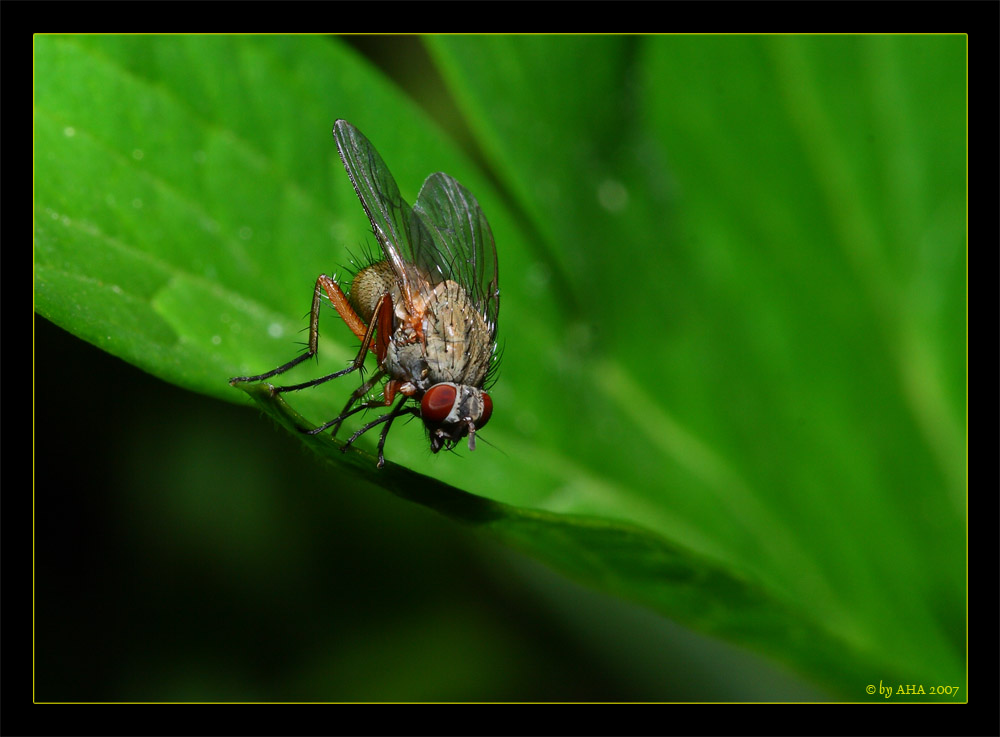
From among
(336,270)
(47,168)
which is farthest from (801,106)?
(47,168)

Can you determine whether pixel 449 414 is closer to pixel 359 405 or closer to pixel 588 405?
pixel 359 405

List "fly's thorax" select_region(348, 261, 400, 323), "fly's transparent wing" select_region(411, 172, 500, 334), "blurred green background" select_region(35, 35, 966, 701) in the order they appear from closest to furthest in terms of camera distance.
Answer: "blurred green background" select_region(35, 35, 966, 701), "fly's thorax" select_region(348, 261, 400, 323), "fly's transparent wing" select_region(411, 172, 500, 334)

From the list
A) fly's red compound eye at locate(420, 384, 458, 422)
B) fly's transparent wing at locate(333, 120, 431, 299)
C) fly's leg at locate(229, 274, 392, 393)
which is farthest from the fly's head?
fly's transparent wing at locate(333, 120, 431, 299)

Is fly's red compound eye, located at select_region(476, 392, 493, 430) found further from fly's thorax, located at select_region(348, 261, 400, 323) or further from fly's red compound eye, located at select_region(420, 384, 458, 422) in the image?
fly's thorax, located at select_region(348, 261, 400, 323)

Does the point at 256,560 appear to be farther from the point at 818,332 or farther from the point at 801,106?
the point at 801,106

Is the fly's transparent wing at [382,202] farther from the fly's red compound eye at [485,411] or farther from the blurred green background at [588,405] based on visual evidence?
the fly's red compound eye at [485,411]

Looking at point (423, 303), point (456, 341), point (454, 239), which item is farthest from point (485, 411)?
point (454, 239)
